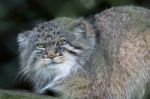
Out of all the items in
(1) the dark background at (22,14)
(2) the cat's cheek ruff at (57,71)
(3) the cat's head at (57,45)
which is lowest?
(2) the cat's cheek ruff at (57,71)

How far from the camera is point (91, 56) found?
370 inches

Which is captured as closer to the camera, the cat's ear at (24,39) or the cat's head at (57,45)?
the cat's head at (57,45)

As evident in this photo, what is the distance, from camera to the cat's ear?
31.2 ft

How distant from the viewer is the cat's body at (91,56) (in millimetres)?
9250

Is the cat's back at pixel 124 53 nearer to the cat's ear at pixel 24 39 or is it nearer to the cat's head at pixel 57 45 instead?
the cat's head at pixel 57 45

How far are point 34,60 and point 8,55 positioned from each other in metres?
1.40

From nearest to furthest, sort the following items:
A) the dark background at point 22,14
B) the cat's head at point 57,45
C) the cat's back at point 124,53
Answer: the cat's head at point 57,45
the cat's back at point 124,53
the dark background at point 22,14

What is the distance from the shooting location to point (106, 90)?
9.37 m

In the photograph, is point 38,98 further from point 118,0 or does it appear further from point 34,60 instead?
point 118,0

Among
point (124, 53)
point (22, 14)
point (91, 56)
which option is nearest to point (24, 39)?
point (91, 56)

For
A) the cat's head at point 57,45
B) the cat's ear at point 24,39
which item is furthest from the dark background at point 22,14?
the cat's head at point 57,45

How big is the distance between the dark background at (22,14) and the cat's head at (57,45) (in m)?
0.89

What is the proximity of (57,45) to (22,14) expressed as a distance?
1.79 meters

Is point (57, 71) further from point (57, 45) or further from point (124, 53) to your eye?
point (124, 53)
